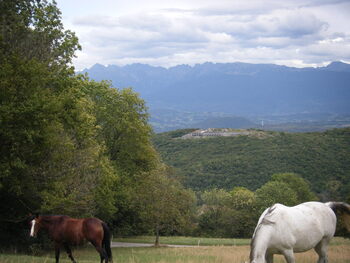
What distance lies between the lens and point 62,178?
71.2 feet

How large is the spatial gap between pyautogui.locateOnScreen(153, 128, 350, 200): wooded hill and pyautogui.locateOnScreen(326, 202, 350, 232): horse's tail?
238 feet

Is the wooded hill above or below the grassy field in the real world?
below

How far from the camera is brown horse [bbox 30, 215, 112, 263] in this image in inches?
569

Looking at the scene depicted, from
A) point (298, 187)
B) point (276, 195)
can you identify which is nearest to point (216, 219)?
point (276, 195)

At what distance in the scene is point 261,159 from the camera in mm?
111062

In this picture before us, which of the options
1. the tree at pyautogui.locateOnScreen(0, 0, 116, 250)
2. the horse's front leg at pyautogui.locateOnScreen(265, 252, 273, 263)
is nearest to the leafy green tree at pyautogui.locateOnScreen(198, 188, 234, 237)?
the tree at pyautogui.locateOnScreen(0, 0, 116, 250)

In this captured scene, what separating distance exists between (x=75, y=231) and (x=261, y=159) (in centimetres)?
9951

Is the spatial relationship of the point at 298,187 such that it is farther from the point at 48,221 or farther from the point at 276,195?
the point at 48,221

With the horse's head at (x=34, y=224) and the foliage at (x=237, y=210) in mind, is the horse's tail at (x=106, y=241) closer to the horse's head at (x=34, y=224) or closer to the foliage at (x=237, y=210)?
the horse's head at (x=34, y=224)

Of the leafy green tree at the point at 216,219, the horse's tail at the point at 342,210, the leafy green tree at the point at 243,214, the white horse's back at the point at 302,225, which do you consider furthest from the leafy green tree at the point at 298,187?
the white horse's back at the point at 302,225

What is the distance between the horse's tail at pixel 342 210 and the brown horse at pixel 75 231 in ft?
23.4

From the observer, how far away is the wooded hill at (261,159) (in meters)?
99.2

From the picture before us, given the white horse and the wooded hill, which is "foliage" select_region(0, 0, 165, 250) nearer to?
the white horse

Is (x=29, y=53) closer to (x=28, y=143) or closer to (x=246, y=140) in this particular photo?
(x=28, y=143)
